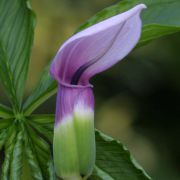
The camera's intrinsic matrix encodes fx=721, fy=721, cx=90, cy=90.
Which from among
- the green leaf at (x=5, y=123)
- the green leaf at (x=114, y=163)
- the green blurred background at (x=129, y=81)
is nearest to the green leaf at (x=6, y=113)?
the green leaf at (x=5, y=123)

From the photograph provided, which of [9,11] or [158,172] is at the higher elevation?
[9,11]

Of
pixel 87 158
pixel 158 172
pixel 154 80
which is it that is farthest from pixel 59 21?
pixel 87 158

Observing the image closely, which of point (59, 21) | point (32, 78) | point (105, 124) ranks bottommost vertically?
point (105, 124)

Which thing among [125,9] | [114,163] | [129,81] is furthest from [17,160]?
[129,81]

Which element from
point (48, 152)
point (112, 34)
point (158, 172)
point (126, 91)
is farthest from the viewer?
point (126, 91)

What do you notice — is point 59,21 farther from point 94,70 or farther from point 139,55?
point 94,70

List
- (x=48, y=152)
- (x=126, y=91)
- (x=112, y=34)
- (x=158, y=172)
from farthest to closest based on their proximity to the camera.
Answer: (x=126, y=91) → (x=158, y=172) → (x=48, y=152) → (x=112, y=34)

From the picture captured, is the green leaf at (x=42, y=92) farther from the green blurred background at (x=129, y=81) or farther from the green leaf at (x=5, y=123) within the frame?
the green blurred background at (x=129, y=81)

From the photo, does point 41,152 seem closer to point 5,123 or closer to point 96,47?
point 5,123
